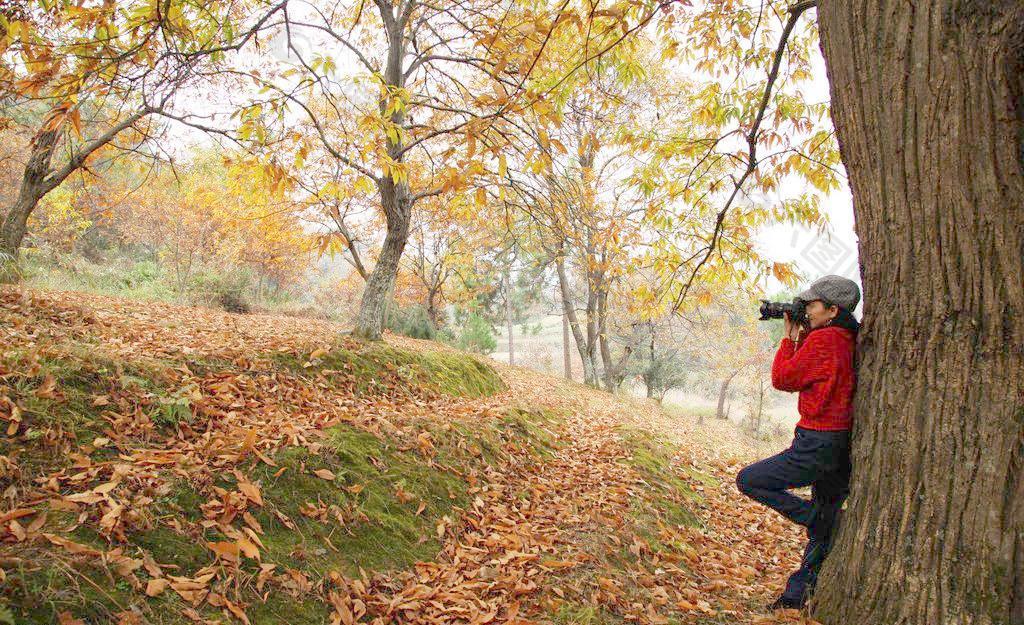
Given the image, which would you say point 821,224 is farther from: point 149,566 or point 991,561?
point 149,566

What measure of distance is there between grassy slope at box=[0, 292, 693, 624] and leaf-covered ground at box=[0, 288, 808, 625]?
0.01 m

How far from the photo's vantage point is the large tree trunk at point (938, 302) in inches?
71.8

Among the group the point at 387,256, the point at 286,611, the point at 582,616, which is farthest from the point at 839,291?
the point at 387,256

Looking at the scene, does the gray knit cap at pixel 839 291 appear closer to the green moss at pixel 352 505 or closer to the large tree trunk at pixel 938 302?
the large tree trunk at pixel 938 302

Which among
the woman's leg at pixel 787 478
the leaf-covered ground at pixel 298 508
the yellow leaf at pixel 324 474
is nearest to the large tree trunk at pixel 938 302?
the woman's leg at pixel 787 478

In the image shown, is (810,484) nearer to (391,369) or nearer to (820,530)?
(820,530)

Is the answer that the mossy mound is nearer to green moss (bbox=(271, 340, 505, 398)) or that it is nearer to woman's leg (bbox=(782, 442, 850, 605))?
green moss (bbox=(271, 340, 505, 398))

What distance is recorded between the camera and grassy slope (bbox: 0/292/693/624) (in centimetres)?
186

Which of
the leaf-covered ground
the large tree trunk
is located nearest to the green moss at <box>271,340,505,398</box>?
the leaf-covered ground

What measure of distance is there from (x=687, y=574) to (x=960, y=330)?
211 cm

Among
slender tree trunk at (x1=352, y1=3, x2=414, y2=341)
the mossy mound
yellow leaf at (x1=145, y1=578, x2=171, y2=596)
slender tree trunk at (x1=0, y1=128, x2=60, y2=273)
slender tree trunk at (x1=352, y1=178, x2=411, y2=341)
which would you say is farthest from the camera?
slender tree trunk at (x1=352, y1=178, x2=411, y2=341)

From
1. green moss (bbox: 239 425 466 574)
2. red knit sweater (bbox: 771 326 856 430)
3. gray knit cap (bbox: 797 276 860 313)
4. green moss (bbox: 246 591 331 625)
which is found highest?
gray knit cap (bbox: 797 276 860 313)

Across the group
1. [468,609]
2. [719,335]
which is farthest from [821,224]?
[719,335]

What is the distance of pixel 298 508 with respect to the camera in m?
2.65
